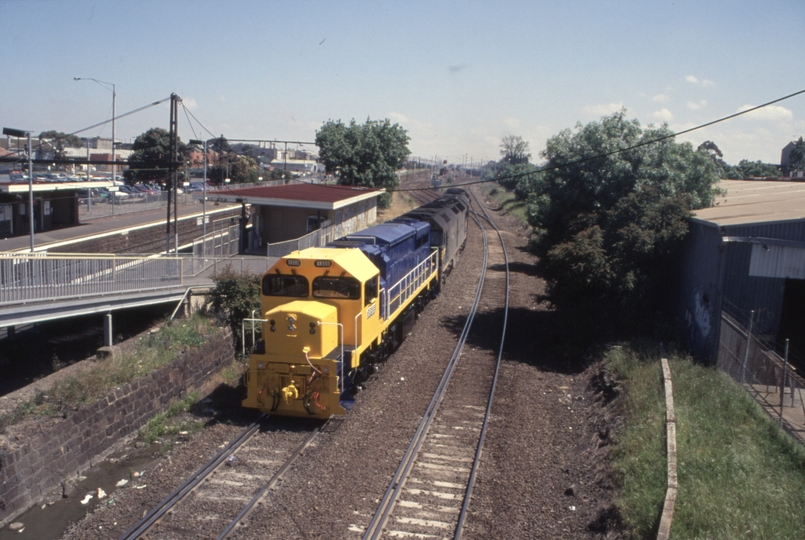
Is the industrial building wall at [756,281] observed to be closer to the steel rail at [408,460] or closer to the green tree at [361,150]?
the steel rail at [408,460]

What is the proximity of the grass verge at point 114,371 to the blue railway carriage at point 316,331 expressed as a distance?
2869mm

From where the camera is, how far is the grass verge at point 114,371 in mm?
11234

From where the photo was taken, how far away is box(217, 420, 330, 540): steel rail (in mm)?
8754

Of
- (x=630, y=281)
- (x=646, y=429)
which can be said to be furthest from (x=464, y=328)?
(x=646, y=429)

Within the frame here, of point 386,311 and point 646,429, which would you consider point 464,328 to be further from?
point 646,429

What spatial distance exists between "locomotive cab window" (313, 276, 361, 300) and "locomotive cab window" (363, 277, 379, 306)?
0.27m

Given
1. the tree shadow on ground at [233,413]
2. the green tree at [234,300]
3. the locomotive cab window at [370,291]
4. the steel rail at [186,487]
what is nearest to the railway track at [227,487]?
the steel rail at [186,487]

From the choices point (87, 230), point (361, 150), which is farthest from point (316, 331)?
point (361, 150)

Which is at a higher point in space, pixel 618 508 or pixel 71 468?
pixel 618 508

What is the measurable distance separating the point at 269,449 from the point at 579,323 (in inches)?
387

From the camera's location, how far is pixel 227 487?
10.1m

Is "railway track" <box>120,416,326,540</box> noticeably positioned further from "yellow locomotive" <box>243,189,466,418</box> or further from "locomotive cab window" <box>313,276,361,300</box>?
"locomotive cab window" <box>313,276,361,300</box>

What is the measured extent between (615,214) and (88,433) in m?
14.7

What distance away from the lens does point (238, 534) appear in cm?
866
